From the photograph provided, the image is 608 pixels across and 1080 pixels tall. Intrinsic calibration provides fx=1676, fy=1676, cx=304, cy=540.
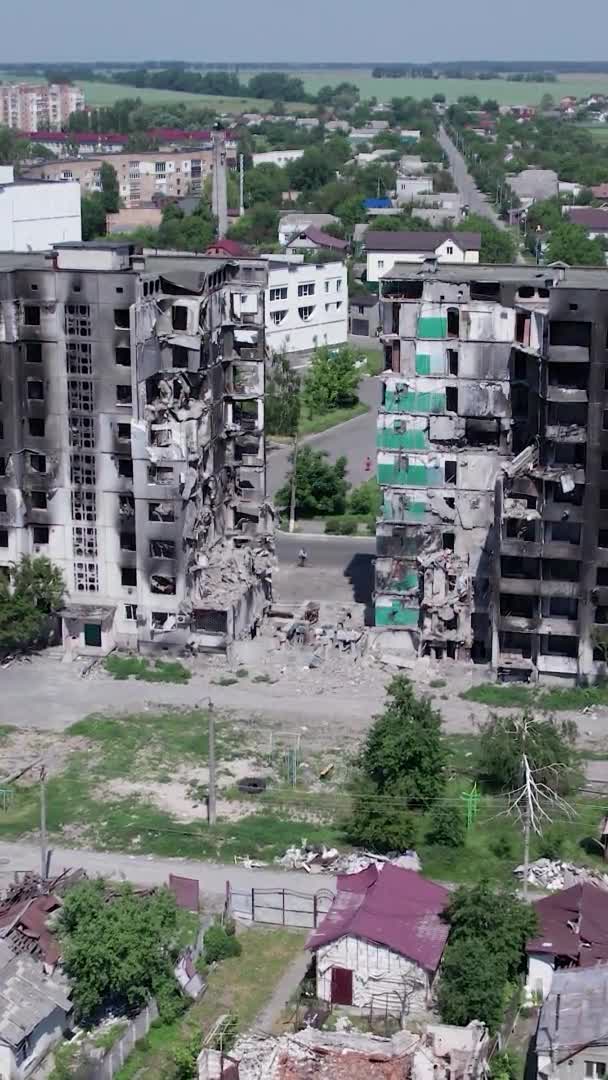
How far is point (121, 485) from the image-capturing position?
188 feet

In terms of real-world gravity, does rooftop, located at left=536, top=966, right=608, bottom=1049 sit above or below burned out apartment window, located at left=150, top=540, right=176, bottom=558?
below

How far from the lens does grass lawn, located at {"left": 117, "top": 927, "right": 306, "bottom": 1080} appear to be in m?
35.2

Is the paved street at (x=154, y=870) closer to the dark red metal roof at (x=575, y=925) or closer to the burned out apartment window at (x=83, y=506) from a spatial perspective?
the dark red metal roof at (x=575, y=925)

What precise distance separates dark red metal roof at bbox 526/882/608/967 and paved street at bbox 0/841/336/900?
6.18m

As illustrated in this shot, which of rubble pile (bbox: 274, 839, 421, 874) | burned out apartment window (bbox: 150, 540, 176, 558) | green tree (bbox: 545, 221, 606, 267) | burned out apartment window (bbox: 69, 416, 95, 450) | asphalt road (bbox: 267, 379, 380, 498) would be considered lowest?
asphalt road (bbox: 267, 379, 380, 498)

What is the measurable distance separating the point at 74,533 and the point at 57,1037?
25.1 m

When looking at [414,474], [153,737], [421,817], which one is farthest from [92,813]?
[414,474]

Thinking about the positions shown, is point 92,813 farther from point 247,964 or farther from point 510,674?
point 510,674

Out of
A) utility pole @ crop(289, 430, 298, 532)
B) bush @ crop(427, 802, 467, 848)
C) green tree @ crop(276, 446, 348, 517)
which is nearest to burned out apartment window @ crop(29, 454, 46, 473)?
utility pole @ crop(289, 430, 298, 532)

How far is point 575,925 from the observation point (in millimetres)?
37906

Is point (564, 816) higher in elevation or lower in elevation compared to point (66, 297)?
lower

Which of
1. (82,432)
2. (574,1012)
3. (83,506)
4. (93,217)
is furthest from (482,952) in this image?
(93,217)

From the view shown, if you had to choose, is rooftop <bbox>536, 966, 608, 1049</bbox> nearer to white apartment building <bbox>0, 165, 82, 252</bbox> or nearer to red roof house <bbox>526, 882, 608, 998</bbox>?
red roof house <bbox>526, 882, 608, 998</bbox>

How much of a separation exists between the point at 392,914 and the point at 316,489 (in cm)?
3824
